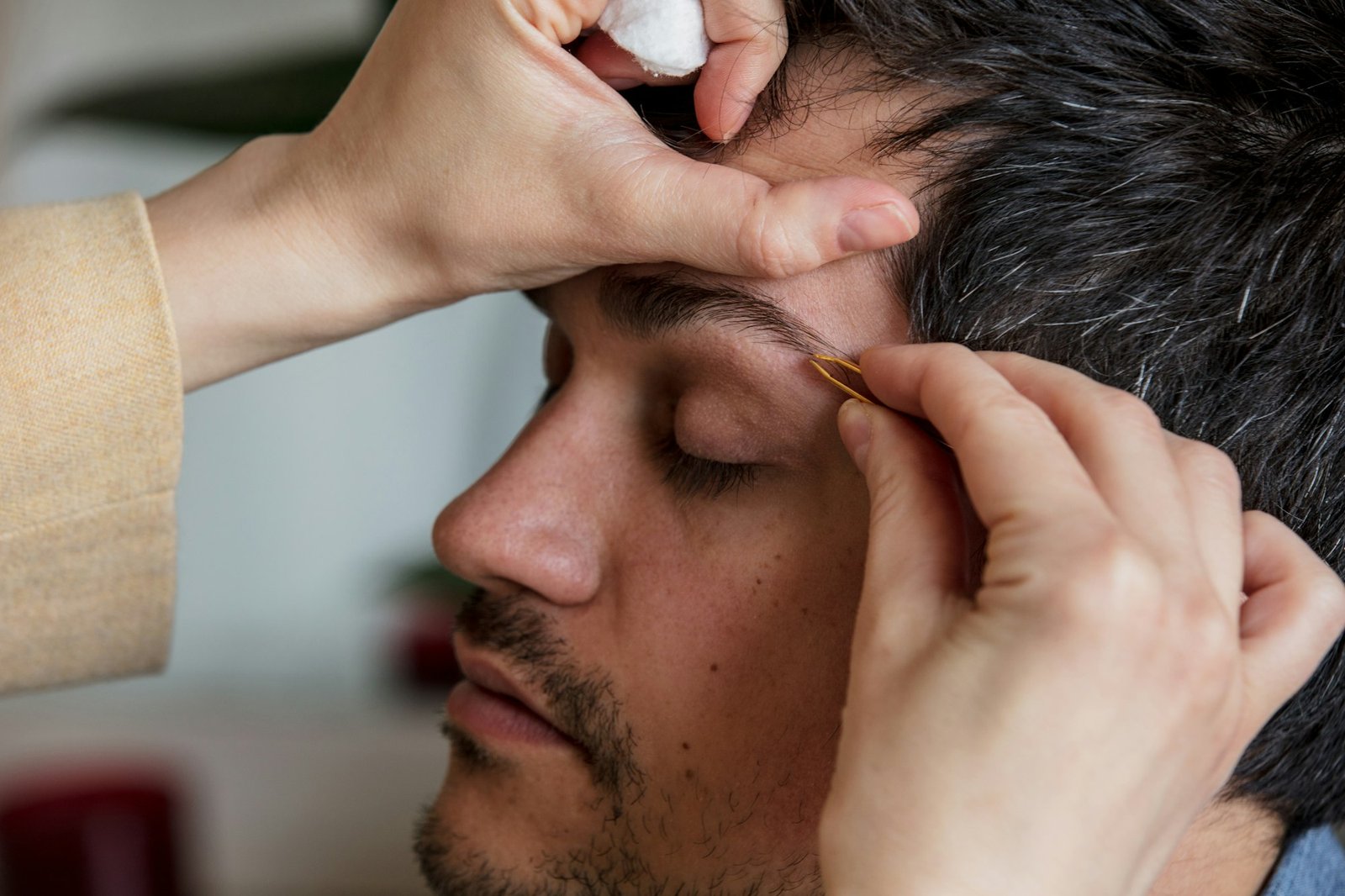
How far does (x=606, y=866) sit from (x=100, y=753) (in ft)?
4.39

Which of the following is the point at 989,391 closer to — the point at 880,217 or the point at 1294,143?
the point at 880,217

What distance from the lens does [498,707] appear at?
100 centimetres

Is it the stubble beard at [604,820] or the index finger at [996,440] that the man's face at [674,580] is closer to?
the stubble beard at [604,820]

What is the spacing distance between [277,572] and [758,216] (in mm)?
2138

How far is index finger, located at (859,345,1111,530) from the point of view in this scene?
1.90 ft

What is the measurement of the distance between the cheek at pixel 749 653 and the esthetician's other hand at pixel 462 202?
20 cm

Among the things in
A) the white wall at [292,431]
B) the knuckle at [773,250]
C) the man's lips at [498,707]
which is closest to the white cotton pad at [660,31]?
the knuckle at [773,250]

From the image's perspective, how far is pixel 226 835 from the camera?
2.00 meters

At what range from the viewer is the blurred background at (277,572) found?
1.97m

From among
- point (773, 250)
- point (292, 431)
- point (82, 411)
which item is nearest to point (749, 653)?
point (773, 250)

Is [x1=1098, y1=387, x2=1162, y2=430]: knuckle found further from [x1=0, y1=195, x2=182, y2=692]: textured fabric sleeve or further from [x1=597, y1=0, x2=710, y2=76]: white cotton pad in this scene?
[x1=0, y1=195, x2=182, y2=692]: textured fabric sleeve

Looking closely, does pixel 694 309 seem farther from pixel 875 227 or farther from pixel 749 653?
pixel 749 653

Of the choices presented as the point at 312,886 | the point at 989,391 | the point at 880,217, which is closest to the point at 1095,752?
the point at 989,391

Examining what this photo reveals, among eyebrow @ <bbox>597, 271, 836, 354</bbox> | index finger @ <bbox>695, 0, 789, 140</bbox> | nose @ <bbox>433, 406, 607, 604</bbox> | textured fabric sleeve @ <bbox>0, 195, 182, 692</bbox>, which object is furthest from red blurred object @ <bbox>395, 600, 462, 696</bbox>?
index finger @ <bbox>695, 0, 789, 140</bbox>
